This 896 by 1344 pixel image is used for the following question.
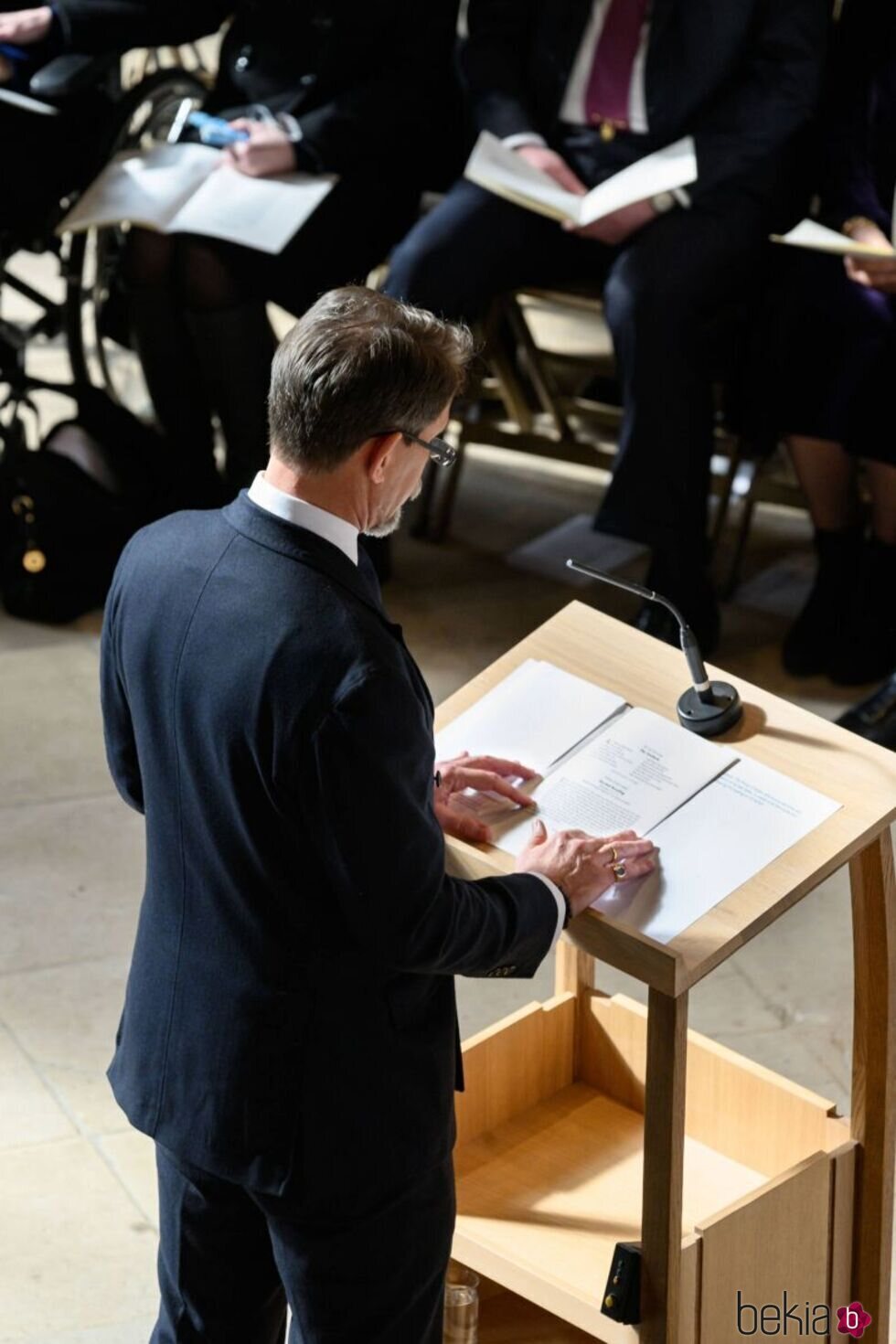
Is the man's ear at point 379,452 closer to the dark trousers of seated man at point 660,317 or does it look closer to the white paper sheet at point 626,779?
the white paper sheet at point 626,779

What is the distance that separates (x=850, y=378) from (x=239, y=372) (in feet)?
4.17

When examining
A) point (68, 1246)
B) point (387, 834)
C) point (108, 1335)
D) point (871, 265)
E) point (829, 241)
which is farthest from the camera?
point (871, 265)

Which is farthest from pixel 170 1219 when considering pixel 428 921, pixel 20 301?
pixel 20 301

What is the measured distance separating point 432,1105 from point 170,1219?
270 mm

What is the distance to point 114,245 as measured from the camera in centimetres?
455

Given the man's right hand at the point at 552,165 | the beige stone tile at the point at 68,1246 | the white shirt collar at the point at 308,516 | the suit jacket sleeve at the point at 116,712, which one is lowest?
the beige stone tile at the point at 68,1246

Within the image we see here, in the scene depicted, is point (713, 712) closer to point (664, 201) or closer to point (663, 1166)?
point (663, 1166)

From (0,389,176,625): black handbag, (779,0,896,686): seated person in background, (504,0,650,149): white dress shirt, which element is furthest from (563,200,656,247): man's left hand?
(0,389,176,625): black handbag

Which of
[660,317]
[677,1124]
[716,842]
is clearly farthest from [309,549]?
[660,317]

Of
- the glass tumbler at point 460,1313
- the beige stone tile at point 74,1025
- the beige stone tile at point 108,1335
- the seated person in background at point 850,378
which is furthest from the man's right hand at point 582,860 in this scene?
the seated person in background at point 850,378

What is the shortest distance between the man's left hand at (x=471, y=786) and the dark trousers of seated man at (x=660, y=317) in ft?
6.20

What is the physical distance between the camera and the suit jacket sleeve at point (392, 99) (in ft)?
12.9

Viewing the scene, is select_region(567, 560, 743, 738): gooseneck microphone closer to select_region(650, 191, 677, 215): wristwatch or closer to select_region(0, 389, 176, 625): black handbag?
select_region(650, 191, 677, 215): wristwatch

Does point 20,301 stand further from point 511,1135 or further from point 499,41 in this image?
point 511,1135
